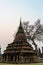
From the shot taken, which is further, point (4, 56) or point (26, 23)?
point (26, 23)

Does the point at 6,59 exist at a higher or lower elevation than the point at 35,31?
lower

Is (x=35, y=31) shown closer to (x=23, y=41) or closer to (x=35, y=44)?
(x=35, y=44)

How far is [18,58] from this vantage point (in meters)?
48.2

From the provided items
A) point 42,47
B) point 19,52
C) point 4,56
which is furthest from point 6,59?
point 42,47

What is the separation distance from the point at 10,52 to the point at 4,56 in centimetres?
259

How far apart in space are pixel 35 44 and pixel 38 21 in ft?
18.9

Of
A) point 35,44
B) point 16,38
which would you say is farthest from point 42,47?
point 16,38

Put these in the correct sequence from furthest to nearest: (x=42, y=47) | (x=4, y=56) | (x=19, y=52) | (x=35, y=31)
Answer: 1. (x=42, y=47)
2. (x=35, y=31)
3. (x=4, y=56)
4. (x=19, y=52)

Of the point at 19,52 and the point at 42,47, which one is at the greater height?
the point at 19,52

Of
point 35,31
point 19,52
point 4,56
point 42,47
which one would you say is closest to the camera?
point 19,52

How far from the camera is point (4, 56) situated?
51.4m

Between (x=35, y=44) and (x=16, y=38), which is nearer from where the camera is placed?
(x=16, y=38)

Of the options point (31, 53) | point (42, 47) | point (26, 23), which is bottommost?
point (42, 47)

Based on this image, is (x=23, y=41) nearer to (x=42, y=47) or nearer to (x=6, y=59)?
(x=6, y=59)
